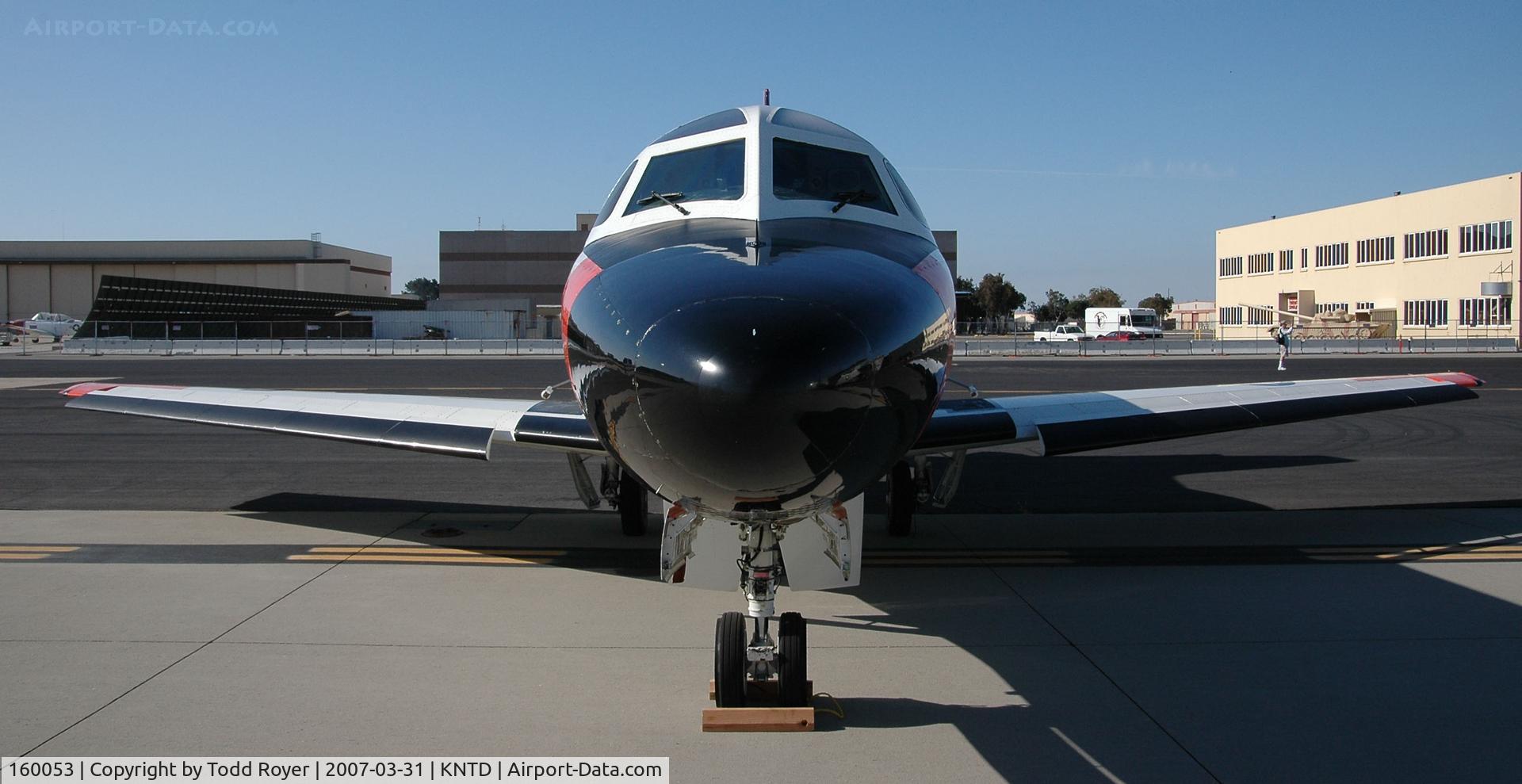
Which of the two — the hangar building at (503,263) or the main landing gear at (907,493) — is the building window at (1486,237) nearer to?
the main landing gear at (907,493)

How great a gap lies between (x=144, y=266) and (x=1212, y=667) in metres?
116

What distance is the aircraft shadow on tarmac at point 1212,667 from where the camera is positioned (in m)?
4.52

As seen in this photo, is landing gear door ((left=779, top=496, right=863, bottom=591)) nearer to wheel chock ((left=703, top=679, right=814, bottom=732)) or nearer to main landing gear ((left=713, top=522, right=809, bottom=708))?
main landing gear ((left=713, top=522, right=809, bottom=708))

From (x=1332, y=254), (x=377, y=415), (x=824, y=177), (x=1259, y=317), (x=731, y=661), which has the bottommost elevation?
(x=731, y=661)

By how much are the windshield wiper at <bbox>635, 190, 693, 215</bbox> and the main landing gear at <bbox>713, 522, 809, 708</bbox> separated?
5.31 feet

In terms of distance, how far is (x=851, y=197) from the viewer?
211 inches

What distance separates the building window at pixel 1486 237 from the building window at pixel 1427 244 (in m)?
1.23

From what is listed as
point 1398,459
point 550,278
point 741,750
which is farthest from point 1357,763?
point 550,278

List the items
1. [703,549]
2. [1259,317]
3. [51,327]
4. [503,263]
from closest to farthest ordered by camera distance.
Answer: [703,549], [51,327], [1259,317], [503,263]

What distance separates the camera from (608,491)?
9320 millimetres

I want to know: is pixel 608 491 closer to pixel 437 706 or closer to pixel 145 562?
pixel 145 562

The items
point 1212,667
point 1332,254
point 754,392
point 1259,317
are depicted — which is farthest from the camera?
point 1259,317

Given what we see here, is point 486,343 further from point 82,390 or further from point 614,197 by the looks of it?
point 614,197

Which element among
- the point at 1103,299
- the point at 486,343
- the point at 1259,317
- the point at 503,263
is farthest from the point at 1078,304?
the point at 486,343
